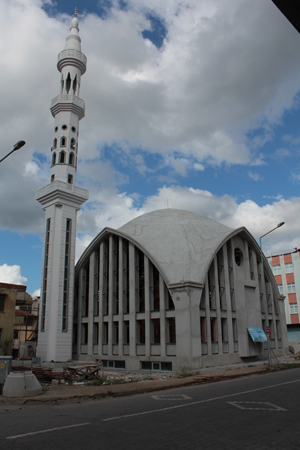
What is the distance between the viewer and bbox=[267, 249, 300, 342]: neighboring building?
5628 centimetres

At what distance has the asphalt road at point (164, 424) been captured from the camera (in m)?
6.64

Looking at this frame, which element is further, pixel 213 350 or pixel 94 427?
pixel 213 350

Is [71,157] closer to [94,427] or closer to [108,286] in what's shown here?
[108,286]

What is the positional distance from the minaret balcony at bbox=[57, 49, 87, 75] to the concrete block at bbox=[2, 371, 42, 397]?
36824 mm

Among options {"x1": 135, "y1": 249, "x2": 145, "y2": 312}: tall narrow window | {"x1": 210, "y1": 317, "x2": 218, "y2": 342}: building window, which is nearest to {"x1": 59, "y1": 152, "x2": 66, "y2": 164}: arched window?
{"x1": 135, "y1": 249, "x2": 145, "y2": 312}: tall narrow window

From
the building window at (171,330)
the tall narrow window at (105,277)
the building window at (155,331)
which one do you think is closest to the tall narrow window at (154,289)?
the building window at (155,331)

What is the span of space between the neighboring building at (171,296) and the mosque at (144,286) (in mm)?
88

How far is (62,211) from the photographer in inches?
1396

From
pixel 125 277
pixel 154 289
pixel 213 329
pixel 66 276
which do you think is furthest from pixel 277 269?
pixel 66 276

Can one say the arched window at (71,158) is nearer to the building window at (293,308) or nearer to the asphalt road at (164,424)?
the asphalt road at (164,424)

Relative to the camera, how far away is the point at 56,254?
34219 mm

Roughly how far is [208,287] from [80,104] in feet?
81.8

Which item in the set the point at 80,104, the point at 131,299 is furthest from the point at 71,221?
the point at 80,104

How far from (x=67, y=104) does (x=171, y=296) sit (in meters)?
24.7
